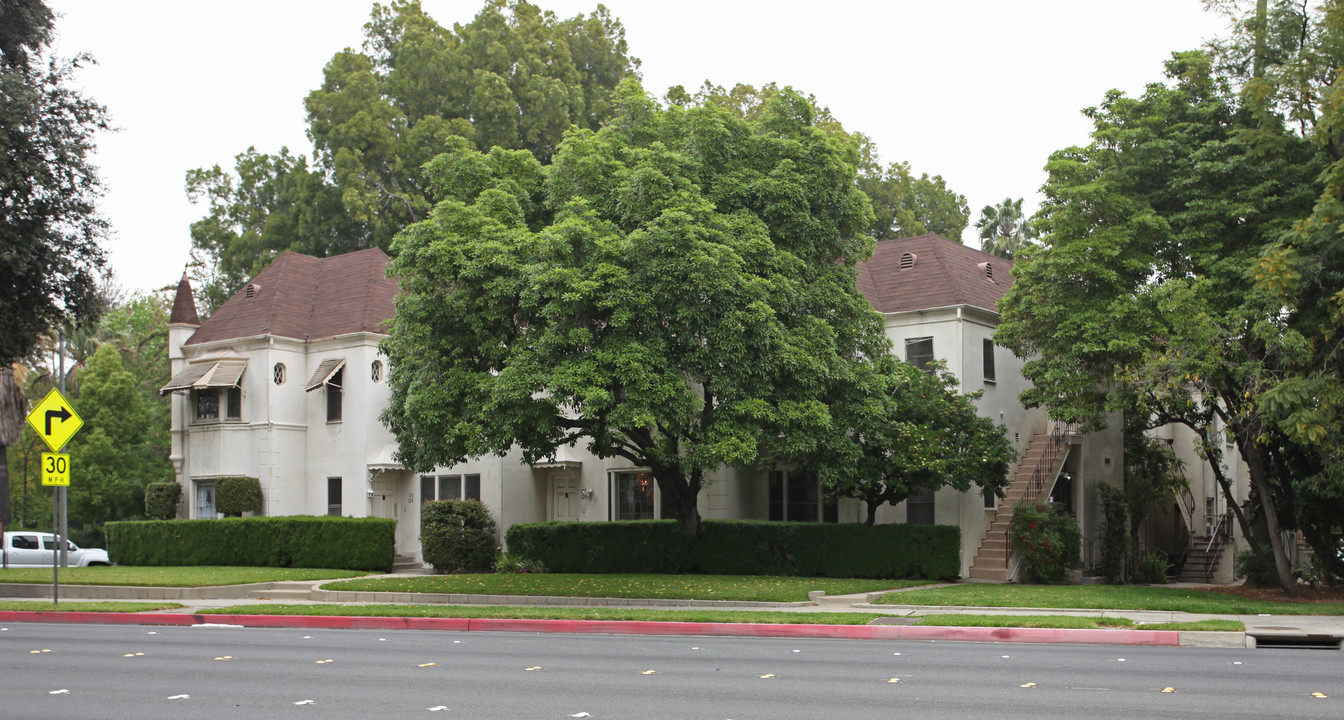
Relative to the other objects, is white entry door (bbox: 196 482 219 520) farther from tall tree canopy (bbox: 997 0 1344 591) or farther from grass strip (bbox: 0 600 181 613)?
tall tree canopy (bbox: 997 0 1344 591)

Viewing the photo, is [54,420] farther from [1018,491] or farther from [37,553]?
[1018,491]

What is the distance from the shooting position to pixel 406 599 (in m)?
21.8

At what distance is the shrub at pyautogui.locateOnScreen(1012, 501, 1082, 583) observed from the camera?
25500mm

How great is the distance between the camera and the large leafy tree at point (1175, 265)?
20.5 metres

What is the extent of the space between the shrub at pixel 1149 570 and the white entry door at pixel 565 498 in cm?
1496

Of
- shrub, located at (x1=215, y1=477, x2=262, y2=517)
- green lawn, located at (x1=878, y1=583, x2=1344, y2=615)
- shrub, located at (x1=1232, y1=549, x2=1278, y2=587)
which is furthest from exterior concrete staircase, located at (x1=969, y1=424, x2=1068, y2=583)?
shrub, located at (x1=215, y1=477, x2=262, y2=517)

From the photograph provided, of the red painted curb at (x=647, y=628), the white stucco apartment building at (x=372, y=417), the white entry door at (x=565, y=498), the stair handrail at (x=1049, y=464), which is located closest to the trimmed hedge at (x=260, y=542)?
the white stucco apartment building at (x=372, y=417)

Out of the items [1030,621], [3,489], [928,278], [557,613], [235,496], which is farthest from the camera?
[3,489]

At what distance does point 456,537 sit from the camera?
30.0 metres

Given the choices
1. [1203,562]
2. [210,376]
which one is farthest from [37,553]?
[1203,562]

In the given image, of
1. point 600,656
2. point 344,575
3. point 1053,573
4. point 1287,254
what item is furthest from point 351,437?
point 1287,254

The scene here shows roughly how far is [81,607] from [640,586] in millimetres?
9892

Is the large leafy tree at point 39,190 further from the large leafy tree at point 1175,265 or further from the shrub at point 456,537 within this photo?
the large leafy tree at point 1175,265

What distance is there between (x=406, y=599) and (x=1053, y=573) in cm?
1407
